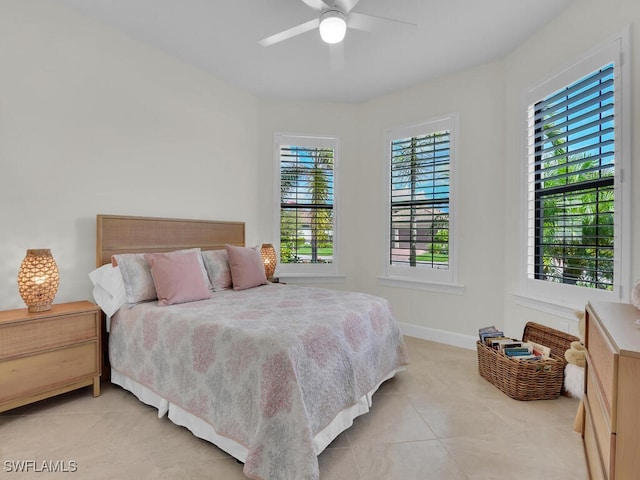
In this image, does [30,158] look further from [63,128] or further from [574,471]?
[574,471]

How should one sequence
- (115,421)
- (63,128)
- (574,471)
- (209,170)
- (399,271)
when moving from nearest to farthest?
(574,471), (115,421), (63,128), (209,170), (399,271)

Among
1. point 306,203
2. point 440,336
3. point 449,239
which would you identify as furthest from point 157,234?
point 440,336

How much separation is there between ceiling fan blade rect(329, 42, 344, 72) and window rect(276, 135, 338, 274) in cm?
98

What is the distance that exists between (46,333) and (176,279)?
0.81 m

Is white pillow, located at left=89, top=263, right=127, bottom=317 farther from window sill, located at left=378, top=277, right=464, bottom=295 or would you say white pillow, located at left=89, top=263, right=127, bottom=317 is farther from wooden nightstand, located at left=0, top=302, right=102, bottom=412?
window sill, located at left=378, top=277, right=464, bottom=295

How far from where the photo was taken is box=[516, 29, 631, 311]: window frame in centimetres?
204

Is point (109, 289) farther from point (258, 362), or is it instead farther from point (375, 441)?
point (375, 441)

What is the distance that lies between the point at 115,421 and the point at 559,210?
3.45 meters

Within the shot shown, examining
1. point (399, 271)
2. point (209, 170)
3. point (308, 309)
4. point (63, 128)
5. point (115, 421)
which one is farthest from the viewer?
point (399, 271)

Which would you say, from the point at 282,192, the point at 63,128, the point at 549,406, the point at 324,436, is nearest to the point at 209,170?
the point at 282,192

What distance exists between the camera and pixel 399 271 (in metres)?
3.88

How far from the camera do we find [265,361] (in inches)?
60.2

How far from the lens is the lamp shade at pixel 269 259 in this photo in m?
3.70

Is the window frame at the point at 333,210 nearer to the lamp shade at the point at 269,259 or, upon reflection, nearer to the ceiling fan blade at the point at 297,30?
the lamp shade at the point at 269,259
